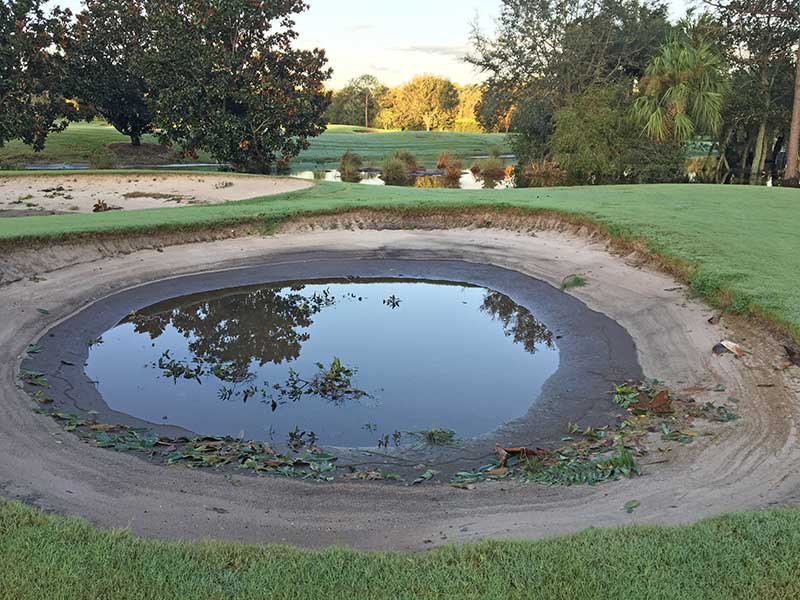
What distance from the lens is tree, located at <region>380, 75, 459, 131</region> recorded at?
348 feet

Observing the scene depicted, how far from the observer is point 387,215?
21.3 metres

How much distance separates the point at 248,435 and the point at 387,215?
1378 cm

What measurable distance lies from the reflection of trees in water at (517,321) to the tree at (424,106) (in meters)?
93.8

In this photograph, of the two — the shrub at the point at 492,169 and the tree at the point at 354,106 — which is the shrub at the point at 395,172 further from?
the tree at the point at 354,106

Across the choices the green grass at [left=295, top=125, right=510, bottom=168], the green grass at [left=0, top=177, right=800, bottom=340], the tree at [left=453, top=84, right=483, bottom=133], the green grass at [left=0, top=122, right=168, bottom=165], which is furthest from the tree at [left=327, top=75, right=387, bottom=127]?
the green grass at [left=0, top=177, right=800, bottom=340]

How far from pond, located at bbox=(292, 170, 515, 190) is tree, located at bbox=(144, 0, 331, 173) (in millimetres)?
3842

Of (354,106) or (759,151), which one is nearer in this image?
(759,151)

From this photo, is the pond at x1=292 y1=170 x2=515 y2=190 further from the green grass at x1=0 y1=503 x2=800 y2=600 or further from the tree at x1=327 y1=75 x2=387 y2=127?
the tree at x1=327 y1=75 x2=387 y2=127

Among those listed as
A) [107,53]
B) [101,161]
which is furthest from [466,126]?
[101,161]

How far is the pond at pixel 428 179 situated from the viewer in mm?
37812

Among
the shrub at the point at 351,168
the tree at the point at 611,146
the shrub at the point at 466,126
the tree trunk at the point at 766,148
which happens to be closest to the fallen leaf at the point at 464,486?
the tree at the point at 611,146

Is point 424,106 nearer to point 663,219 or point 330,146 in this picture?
point 330,146

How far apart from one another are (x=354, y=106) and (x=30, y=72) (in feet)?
241

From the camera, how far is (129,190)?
2630 centimetres
